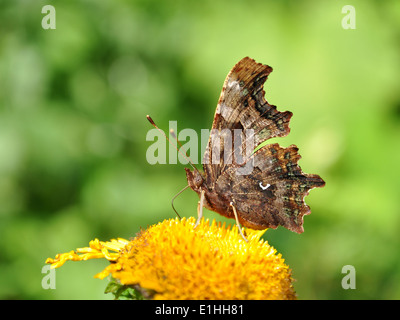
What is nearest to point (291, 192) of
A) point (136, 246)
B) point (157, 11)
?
point (136, 246)

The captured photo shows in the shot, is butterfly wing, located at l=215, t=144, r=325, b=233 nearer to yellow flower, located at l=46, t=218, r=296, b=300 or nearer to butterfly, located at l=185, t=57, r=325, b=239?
butterfly, located at l=185, t=57, r=325, b=239

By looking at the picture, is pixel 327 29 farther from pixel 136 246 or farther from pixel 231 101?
pixel 136 246

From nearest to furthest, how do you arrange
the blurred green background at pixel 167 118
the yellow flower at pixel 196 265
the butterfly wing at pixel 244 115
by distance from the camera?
the yellow flower at pixel 196 265
the butterfly wing at pixel 244 115
the blurred green background at pixel 167 118

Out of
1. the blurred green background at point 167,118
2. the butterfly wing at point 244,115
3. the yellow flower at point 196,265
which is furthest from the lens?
the blurred green background at point 167,118

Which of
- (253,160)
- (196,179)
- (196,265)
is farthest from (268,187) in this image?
(196,265)

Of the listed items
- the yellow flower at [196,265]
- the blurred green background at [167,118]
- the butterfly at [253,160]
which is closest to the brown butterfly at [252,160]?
the butterfly at [253,160]

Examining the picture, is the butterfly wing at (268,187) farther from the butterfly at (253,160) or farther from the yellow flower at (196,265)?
the yellow flower at (196,265)

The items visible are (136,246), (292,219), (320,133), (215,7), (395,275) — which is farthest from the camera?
(215,7)

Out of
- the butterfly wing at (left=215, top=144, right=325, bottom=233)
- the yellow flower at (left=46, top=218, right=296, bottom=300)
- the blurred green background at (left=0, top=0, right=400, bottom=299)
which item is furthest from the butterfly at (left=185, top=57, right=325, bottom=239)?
the blurred green background at (left=0, top=0, right=400, bottom=299)
